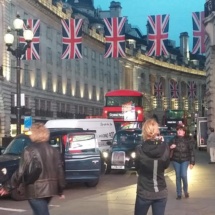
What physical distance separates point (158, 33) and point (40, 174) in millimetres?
27351

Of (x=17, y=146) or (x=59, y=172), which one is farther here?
(x=17, y=146)

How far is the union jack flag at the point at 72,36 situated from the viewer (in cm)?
3528

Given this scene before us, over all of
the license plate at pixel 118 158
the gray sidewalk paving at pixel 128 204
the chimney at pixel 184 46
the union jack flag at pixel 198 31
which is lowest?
the gray sidewalk paving at pixel 128 204

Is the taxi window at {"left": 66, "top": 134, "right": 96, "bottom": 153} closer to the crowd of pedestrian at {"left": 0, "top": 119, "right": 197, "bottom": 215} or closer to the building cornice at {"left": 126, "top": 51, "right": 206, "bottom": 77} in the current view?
the crowd of pedestrian at {"left": 0, "top": 119, "right": 197, "bottom": 215}

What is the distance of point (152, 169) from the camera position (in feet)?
21.3

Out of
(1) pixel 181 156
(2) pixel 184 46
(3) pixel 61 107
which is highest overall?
(2) pixel 184 46

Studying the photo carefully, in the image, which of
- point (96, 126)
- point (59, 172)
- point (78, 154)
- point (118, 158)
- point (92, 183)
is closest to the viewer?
point (59, 172)

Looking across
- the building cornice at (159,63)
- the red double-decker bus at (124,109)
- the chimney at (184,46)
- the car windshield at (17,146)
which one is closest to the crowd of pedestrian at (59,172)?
the car windshield at (17,146)

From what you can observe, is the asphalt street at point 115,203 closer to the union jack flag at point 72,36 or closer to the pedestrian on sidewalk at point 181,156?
the pedestrian on sidewalk at point 181,156

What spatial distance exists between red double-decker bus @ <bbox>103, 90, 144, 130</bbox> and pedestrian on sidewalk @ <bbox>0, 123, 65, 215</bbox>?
29.4m

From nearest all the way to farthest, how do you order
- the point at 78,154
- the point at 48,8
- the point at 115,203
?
the point at 115,203, the point at 78,154, the point at 48,8

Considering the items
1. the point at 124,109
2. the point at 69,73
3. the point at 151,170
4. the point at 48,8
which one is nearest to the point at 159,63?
the point at 69,73

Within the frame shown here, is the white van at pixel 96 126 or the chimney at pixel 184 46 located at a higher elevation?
the chimney at pixel 184 46

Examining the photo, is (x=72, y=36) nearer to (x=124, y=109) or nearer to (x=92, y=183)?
(x=124, y=109)
